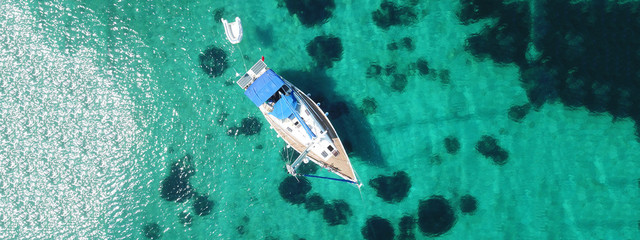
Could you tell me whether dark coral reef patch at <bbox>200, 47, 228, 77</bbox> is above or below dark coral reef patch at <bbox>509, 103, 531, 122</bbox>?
above

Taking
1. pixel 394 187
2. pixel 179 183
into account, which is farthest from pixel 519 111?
pixel 179 183

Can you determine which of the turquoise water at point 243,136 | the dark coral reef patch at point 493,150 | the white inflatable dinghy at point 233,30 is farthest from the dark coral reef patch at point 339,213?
the white inflatable dinghy at point 233,30

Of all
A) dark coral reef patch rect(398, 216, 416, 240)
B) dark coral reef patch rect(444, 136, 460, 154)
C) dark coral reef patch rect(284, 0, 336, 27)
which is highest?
dark coral reef patch rect(284, 0, 336, 27)

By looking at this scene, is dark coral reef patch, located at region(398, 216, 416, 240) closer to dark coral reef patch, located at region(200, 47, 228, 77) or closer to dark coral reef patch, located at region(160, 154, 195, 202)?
dark coral reef patch, located at region(160, 154, 195, 202)

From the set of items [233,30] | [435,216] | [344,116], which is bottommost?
[435,216]

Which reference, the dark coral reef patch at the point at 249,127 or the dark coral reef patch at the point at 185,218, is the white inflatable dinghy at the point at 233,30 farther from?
the dark coral reef patch at the point at 185,218

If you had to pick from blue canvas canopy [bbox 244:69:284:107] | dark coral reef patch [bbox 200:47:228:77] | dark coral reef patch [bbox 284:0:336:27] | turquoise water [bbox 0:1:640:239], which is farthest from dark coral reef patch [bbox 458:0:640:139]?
dark coral reef patch [bbox 200:47:228:77]

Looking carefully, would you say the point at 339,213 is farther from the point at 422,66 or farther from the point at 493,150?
the point at 422,66
